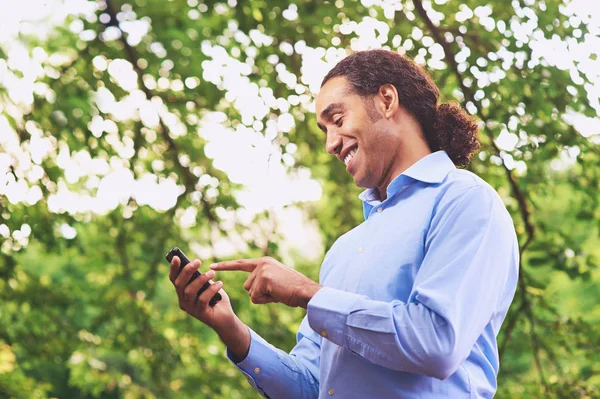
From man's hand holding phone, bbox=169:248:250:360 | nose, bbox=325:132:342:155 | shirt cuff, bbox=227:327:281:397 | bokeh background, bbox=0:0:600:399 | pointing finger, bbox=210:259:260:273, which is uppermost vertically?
nose, bbox=325:132:342:155

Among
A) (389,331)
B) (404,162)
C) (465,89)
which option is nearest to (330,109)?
(404,162)

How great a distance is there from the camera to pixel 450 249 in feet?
5.20

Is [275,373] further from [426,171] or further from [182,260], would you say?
[426,171]

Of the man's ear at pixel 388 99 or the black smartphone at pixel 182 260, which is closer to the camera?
the black smartphone at pixel 182 260

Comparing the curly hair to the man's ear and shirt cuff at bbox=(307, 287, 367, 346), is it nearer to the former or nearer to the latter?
the man's ear

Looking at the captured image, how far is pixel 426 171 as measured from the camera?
1873 millimetres

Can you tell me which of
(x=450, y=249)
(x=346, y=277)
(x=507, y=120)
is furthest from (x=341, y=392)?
(x=507, y=120)

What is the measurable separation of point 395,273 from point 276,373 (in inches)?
19.6

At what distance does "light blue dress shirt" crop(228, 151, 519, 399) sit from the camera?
1503 mm

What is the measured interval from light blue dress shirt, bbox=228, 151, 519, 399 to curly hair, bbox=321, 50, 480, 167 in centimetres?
20

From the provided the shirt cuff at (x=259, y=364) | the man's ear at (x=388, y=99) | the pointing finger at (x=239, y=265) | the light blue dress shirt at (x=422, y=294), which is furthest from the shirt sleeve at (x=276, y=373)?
the man's ear at (x=388, y=99)

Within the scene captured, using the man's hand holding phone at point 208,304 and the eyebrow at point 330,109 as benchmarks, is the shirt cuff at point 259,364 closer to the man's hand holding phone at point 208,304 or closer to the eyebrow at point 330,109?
the man's hand holding phone at point 208,304

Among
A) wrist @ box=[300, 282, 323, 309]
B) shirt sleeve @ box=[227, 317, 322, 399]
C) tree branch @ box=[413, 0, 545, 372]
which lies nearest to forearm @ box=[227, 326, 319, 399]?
shirt sleeve @ box=[227, 317, 322, 399]

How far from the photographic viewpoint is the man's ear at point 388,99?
204 cm
